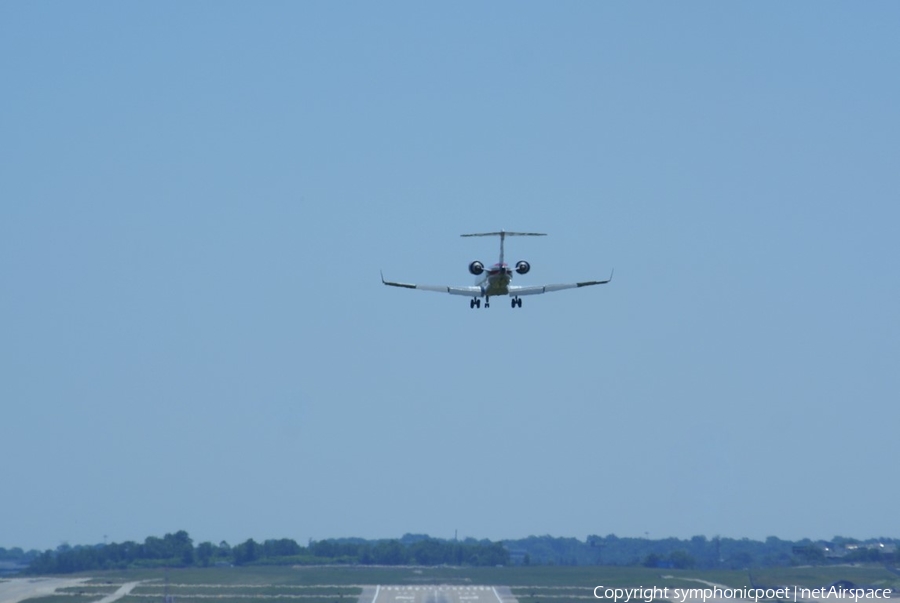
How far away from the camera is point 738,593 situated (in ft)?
436

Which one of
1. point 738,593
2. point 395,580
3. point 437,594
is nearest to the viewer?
point 738,593

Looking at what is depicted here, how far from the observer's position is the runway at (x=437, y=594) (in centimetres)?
13938

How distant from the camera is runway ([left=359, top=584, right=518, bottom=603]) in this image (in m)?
139

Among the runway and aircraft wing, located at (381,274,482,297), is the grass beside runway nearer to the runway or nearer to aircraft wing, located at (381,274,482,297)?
the runway

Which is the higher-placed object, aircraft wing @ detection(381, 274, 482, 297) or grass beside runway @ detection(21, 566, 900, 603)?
aircraft wing @ detection(381, 274, 482, 297)

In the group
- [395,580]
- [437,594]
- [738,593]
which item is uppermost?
[395,580]

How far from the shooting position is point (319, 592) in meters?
152

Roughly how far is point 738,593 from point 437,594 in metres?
32.4

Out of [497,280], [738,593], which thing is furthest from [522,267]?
[738,593]

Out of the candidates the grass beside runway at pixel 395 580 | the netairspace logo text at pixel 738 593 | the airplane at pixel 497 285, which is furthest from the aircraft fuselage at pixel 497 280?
the grass beside runway at pixel 395 580

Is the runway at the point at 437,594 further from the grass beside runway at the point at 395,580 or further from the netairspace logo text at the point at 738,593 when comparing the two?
the netairspace logo text at the point at 738,593

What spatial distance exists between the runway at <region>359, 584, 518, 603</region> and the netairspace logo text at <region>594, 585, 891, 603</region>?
11.7m

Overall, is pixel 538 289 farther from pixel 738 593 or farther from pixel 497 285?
pixel 738 593

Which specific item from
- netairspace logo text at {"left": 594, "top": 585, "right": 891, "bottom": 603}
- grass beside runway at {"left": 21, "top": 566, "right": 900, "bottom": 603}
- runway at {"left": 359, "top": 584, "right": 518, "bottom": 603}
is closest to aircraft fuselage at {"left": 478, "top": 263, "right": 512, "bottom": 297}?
netairspace logo text at {"left": 594, "top": 585, "right": 891, "bottom": 603}
